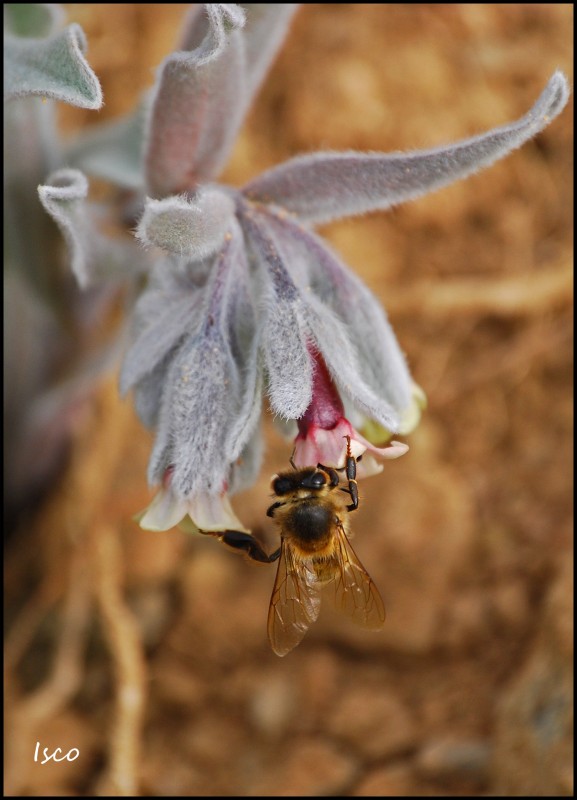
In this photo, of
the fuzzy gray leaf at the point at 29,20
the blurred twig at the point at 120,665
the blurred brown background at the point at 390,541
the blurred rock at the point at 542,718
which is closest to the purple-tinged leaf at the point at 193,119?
the fuzzy gray leaf at the point at 29,20

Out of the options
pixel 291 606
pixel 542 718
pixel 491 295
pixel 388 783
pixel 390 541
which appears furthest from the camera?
pixel 491 295

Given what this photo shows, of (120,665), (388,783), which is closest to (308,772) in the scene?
(388,783)

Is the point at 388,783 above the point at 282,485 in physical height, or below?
below

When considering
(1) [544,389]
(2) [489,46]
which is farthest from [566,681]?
(2) [489,46]

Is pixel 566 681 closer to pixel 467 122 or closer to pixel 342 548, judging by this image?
pixel 342 548

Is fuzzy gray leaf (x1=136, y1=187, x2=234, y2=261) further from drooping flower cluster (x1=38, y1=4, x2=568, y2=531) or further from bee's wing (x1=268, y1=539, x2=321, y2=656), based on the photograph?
bee's wing (x1=268, y1=539, x2=321, y2=656)

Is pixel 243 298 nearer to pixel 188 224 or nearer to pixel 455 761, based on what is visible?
pixel 188 224
